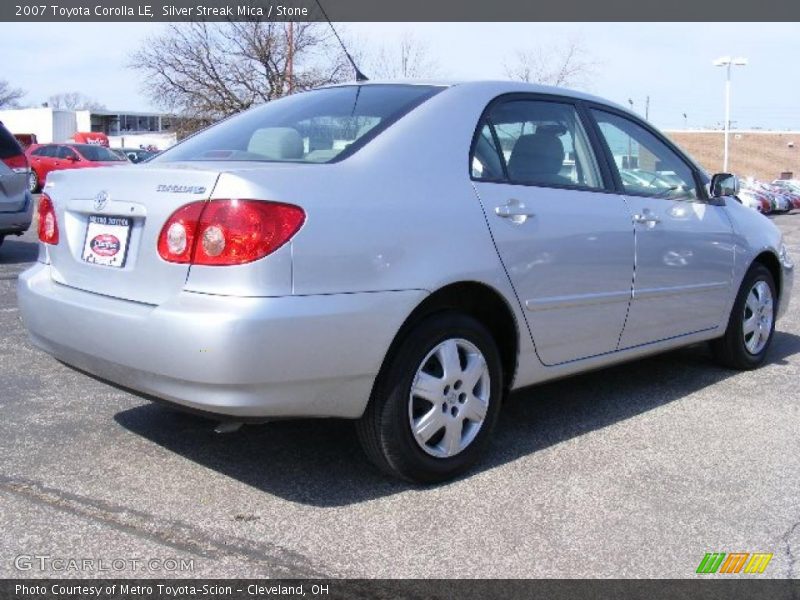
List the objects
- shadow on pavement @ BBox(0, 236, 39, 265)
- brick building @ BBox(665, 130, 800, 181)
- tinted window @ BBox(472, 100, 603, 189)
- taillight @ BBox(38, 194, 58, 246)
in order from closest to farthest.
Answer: taillight @ BBox(38, 194, 58, 246) < tinted window @ BBox(472, 100, 603, 189) < shadow on pavement @ BBox(0, 236, 39, 265) < brick building @ BBox(665, 130, 800, 181)

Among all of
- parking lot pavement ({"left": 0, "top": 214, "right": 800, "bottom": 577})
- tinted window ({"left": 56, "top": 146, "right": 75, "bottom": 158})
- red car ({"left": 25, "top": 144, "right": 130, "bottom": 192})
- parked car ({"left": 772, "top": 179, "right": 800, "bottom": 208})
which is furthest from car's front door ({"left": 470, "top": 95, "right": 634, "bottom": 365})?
parked car ({"left": 772, "top": 179, "right": 800, "bottom": 208})

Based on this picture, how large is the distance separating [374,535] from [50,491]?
1273mm

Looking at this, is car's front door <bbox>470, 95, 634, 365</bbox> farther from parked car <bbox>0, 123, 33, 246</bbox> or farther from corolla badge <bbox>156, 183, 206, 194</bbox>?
parked car <bbox>0, 123, 33, 246</bbox>

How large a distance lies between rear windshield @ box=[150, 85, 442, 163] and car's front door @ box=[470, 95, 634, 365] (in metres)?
0.42

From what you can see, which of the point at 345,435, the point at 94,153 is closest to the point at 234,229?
the point at 345,435

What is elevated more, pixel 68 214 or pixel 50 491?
pixel 68 214

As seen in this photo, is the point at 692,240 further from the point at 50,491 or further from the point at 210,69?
the point at 210,69

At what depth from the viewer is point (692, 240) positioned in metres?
4.81

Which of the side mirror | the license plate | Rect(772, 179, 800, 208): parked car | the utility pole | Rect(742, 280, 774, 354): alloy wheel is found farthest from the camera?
Rect(772, 179, 800, 208): parked car

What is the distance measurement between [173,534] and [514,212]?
1.85 m

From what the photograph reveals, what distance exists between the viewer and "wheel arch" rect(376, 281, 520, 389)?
3.36 metres

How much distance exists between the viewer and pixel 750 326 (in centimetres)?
556

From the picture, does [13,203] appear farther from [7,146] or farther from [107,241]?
[107,241]
